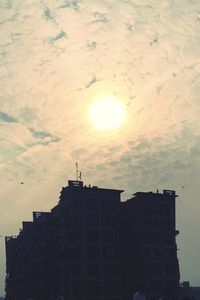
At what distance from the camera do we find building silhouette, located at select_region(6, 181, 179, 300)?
8394 centimetres

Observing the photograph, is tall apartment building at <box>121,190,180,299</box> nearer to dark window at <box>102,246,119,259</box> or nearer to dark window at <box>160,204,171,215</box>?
dark window at <box>160,204,171,215</box>

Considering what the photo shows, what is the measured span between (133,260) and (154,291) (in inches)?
336

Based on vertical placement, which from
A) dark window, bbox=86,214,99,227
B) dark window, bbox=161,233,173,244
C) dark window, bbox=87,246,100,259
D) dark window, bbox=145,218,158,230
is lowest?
dark window, bbox=87,246,100,259

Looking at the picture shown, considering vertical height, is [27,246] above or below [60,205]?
below

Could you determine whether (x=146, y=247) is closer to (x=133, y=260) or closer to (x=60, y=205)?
(x=133, y=260)

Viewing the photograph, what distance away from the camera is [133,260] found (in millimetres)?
91750

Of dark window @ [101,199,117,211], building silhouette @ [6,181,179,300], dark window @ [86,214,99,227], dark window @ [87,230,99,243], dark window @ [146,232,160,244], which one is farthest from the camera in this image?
dark window @ [146,232,160,244]

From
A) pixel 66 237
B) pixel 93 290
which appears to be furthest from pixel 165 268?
pixel 66 237

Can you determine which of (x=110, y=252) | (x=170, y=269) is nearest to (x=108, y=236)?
(x=110, y=252)

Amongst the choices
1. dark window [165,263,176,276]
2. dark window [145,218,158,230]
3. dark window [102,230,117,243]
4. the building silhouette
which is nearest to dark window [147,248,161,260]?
the building silhouette

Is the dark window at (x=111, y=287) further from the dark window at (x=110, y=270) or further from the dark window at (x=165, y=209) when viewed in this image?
the dark window at (x=165, y=209)

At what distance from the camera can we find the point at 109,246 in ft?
286

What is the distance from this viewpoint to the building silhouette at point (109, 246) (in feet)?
275

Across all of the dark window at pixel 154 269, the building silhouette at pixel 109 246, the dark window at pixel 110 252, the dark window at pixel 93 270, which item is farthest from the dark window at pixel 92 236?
the dark window at pixel 154 269
